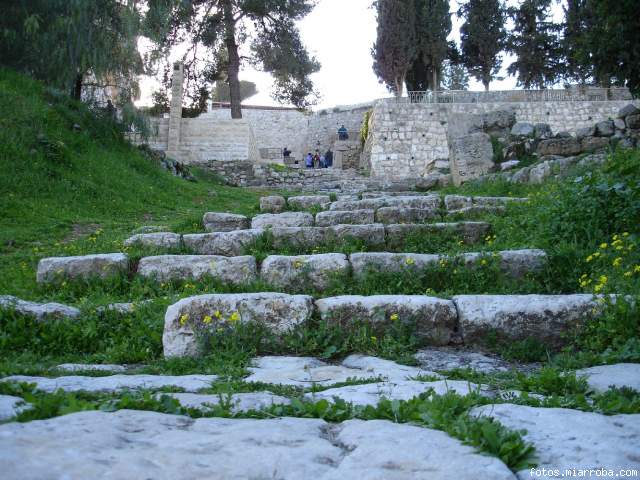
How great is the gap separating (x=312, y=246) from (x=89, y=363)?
3.57m

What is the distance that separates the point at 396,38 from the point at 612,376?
1227 inches

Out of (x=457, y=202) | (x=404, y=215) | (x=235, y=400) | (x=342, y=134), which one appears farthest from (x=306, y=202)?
(x=342, y=134)

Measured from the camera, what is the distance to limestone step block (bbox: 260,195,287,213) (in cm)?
1020

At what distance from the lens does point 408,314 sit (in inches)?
178

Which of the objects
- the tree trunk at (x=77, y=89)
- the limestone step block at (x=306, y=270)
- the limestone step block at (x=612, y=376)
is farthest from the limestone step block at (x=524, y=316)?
the tree trunk at (x=77, y=89)

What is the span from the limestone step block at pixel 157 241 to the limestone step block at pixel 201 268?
104cm

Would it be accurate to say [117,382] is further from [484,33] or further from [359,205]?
[484,33]

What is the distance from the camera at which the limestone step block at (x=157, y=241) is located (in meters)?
7.31

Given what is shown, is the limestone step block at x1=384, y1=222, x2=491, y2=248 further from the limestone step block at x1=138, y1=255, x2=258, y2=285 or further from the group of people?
the group of people

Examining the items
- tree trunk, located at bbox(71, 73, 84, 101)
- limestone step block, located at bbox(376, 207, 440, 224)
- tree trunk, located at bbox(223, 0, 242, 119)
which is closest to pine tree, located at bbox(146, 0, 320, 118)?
tree trunk, located at bbox(223, 0, 242, 119)

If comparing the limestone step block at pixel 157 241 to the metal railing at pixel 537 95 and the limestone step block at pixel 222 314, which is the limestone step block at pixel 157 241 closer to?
the limestone step block at pixel 222 314

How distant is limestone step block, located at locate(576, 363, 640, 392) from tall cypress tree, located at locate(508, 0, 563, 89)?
34.4 m

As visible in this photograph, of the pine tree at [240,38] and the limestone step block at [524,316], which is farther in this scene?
the pine tree at [240,38]

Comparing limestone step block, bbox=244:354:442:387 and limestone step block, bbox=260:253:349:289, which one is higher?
limestone step block, bbox=260:253:349:289
